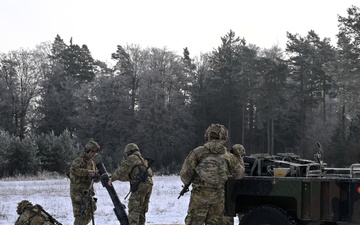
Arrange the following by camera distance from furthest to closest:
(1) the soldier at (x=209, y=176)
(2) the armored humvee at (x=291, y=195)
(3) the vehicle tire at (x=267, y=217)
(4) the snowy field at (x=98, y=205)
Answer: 1. (4) the snowy field at (x=98, y=205)
2. (3) the vehicle tire at (x=267, y=217)
3. (1) the soldier at (x=209, y=176)
4. (2) the armored humvee at (x=291, y=195)

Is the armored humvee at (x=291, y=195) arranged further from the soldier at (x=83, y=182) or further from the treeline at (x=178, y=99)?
the treeline at (x=178, y=99)

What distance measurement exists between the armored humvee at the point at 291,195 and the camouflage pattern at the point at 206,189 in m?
0.46

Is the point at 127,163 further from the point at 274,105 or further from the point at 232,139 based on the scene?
the point at 232,139

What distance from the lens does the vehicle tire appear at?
7.83 meters

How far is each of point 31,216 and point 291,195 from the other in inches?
142

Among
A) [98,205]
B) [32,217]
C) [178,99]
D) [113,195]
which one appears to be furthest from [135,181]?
[178,99]

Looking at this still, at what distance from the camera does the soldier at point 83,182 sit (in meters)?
9.73

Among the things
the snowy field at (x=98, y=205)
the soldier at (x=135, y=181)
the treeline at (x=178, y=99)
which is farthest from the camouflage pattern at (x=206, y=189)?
the treeline at (x=178, y=99)

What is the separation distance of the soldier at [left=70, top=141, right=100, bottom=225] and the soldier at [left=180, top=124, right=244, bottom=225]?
2.50 metres

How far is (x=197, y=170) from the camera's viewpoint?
7699 millimetres

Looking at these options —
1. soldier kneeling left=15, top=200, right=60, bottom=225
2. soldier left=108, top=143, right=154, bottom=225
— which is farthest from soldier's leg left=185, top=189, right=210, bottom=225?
soldier kneeling left=15, top=200, right=60, bottom=225

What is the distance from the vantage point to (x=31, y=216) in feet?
26.4

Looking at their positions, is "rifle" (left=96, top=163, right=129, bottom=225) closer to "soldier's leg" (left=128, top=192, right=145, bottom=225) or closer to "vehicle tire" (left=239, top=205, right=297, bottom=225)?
"soldier's leg" (left=128, top=192, right=145, bottom=225)

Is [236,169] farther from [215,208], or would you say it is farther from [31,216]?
[31,216]
